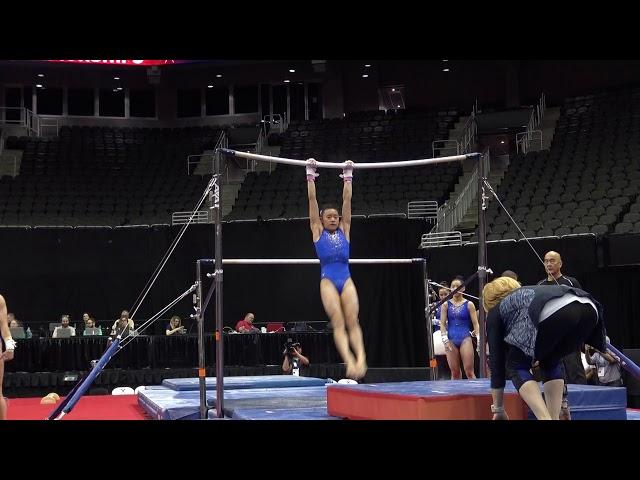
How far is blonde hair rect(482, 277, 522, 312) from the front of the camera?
16.4ft

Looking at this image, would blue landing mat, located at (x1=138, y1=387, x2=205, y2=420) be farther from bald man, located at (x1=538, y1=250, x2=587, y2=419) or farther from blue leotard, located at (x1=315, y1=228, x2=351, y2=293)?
bald man, located at (x1=538, y1=250, x2=587, y2=419)

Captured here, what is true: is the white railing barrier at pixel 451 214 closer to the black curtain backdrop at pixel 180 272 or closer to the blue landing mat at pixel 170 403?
the black curtain backdrop at pixel 180 272

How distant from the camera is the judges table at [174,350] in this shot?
13664 mm

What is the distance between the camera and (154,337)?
45.7 ft

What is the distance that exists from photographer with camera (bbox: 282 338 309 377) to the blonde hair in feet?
24.5

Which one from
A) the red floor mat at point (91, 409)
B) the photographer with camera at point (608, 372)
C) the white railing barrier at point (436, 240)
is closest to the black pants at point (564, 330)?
the photographer with camera at point (608, 372)

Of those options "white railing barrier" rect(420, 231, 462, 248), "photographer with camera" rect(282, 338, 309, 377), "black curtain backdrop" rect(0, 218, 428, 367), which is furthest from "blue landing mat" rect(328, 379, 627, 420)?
"white railing barrier" rect(420, 231, 462, 248)

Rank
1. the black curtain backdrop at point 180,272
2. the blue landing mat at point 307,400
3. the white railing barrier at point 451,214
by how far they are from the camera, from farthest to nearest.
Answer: the white railing barrier at point 451,214 → the black curtain backdrop at point 180,272 → the blue landing mat at point 307,400

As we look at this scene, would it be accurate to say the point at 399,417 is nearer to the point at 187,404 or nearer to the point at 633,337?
the point at 187,404

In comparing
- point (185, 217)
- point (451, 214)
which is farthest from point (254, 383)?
point (185, 217)

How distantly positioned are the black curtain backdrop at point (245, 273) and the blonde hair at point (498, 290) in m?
8.83

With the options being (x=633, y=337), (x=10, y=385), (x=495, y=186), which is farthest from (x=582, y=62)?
(x=10, y=385)
